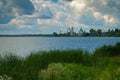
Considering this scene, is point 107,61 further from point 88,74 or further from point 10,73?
point 10,73

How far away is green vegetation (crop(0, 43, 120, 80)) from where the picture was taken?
1194 cm

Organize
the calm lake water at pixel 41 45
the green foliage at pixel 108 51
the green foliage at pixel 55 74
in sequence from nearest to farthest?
the green foliage at pixel 55 74
the green foliage at pixel 108 51
the calm lake water at pixel 41 45

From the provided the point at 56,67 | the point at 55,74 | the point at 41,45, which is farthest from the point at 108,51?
the point at 41,45

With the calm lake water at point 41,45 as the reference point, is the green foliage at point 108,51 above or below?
above

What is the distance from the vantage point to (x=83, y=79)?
11.9 metres

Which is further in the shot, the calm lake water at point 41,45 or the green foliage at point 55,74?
the calm lake water at point 41,45

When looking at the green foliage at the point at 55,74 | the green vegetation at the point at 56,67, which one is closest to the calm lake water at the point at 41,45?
the green vegetation at the point at 56,67

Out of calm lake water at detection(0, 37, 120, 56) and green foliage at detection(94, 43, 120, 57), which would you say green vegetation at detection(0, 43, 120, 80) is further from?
green foliage at detection(94, 43, 120, 57)

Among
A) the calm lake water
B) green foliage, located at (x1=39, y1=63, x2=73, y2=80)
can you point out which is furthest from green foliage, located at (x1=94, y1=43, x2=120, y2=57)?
green foliage, located at (x1=39, y1=63, x2=73, y2=80)

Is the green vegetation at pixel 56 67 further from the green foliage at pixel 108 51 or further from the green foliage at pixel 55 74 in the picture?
the green foliage at pixel 108 51

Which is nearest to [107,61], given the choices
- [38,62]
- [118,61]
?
[118,61]

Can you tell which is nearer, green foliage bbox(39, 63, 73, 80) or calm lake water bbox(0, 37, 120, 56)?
green foliage bbox(39, 63, 73, 80)

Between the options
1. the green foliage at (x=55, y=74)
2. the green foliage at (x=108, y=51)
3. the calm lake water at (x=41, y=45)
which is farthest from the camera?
the calm lake water at (x=41, y=45)

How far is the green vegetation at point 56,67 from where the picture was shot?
39.2 ft
